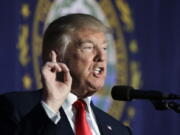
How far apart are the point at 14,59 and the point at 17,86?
0.13 metres

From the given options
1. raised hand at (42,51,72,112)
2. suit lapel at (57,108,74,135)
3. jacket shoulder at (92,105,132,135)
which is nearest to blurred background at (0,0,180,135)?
jacket shoulder at (92,105,132,135)

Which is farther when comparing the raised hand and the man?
the man

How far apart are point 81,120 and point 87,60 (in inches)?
8.6

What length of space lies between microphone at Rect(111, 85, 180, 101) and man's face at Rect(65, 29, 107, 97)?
0.19 metres

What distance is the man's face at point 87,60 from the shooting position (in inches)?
91.3

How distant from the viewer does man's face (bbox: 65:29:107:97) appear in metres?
2.32

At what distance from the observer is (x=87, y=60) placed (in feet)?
7.65

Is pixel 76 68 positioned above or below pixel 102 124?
above

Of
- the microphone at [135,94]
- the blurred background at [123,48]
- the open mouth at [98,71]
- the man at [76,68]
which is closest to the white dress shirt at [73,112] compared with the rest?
the man at [76,68]

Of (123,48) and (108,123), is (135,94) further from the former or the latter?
(123,48)

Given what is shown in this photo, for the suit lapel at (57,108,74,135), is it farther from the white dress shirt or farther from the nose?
the nose

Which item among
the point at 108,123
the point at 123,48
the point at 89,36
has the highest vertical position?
the point at 89,36

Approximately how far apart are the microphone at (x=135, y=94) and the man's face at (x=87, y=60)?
0.19 meters

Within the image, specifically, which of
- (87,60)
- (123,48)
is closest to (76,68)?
(87,60)
